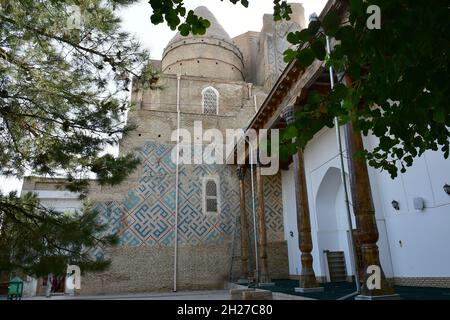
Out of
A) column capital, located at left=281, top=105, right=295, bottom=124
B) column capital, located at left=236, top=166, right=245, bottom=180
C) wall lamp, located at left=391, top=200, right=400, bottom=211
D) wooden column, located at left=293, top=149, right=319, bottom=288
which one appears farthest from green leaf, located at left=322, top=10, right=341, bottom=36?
column capital, located at left=236, top=166, right=245, bottom=180

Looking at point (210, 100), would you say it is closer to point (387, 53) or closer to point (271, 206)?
point (271, 206)

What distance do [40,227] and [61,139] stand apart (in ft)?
3.73


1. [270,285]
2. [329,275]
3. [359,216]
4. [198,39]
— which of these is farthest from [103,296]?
[198,39]

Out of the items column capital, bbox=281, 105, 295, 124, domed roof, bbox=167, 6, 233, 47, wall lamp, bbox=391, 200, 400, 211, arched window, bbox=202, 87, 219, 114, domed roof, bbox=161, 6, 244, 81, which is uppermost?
domed roof, bbox=167, 6, 233, 47

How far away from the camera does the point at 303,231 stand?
725cm

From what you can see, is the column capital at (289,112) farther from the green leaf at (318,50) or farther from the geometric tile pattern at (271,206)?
the green leaf at (318,50)

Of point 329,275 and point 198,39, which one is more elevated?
point 198,39

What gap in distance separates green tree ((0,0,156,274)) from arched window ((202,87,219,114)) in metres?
11.1

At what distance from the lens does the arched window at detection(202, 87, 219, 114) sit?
15844mm

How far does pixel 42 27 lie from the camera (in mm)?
4070

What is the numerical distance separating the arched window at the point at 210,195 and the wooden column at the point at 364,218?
8176mm

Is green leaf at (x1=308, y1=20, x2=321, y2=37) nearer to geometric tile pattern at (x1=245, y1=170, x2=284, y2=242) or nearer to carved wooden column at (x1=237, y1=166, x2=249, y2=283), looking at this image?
carved wooden column at (x1=237, y1=166, x2=249, y2=283)

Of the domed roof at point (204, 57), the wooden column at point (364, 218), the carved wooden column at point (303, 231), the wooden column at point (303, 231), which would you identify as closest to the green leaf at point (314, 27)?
the wooden column at point (364, 218)

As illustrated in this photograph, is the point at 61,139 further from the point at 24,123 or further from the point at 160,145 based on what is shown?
the point at 160,145
